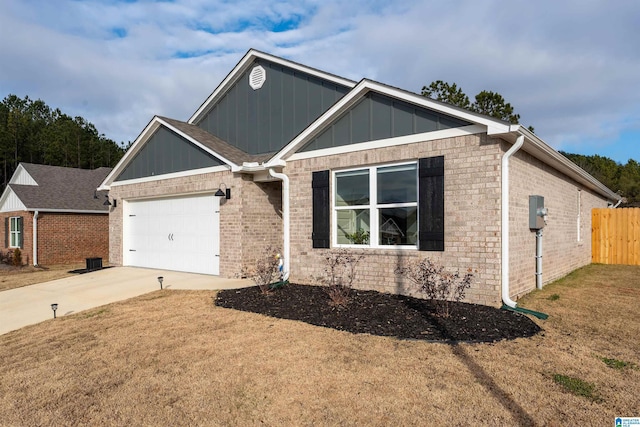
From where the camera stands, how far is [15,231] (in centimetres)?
1822

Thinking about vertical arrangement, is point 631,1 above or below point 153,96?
below

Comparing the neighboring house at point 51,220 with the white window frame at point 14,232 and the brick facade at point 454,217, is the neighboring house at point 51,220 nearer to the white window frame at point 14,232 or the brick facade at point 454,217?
the white window frame at point 14,232

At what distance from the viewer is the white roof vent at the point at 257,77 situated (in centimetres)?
1208

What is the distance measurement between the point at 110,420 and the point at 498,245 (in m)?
5.82

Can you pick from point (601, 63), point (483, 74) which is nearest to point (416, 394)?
point (601, 63)

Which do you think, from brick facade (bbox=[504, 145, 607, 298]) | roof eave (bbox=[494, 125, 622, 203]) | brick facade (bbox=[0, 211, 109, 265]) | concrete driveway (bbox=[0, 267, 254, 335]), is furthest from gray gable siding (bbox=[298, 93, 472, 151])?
brick facade (bbox=[0, 211, 109, 265])

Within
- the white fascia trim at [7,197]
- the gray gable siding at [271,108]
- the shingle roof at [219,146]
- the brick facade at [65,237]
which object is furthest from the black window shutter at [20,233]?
the gray gable siding at [271,108]

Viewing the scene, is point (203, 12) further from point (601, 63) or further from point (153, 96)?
point (153, 96)

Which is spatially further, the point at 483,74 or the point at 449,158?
the point at 483,74

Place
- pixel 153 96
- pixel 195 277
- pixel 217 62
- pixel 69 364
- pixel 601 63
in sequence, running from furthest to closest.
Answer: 1. pixel 153 96
2. pixel 217 62
3. pixel 601 63
4. pixel 195 277
5. pixel 69 364

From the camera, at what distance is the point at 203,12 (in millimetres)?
9852

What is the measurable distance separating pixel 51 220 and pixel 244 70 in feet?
39.1

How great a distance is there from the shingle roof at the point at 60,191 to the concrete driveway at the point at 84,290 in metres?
7.09

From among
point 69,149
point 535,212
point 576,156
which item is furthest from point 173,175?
point 576,156
